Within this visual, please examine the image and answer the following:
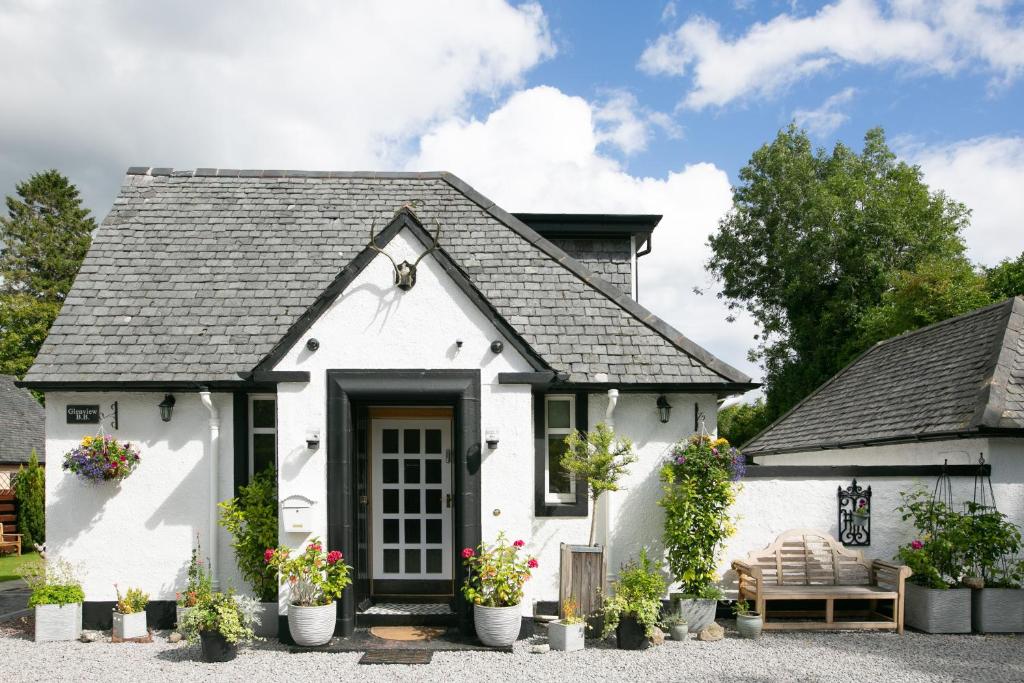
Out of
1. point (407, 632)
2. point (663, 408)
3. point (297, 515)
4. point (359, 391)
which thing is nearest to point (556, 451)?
point (663, 408)

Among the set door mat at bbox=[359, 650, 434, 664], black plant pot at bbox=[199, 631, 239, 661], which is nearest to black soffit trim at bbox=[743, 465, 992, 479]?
door mat at bbox=[359, 650, 434, 664]

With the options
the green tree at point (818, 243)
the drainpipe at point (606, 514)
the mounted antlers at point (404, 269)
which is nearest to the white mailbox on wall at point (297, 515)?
the mounted antlers at point (404, 269)

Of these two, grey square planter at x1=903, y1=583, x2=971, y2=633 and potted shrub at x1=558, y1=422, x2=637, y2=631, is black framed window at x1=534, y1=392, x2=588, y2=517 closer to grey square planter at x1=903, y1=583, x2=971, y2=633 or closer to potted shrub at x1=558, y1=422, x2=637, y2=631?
potted shrub at x1=558, y1=422, x2=637, y2=631

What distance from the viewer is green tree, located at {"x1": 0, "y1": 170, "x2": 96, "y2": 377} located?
35.9m

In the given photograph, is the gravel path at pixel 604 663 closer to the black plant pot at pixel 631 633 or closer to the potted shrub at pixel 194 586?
the black plant pot at pixel 631 633

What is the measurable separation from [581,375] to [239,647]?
17.4 feet

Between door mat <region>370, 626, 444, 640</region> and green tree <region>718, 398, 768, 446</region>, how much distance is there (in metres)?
31.1

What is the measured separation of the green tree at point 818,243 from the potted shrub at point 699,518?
2331cm

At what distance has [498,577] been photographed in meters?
8.16

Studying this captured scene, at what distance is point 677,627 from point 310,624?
14.2ft

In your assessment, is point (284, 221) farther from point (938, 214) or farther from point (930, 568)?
point (938, 214)

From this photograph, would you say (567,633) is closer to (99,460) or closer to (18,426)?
(99,460)

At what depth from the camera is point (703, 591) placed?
28.7ft

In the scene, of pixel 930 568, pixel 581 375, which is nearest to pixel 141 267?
pixel 581 375
